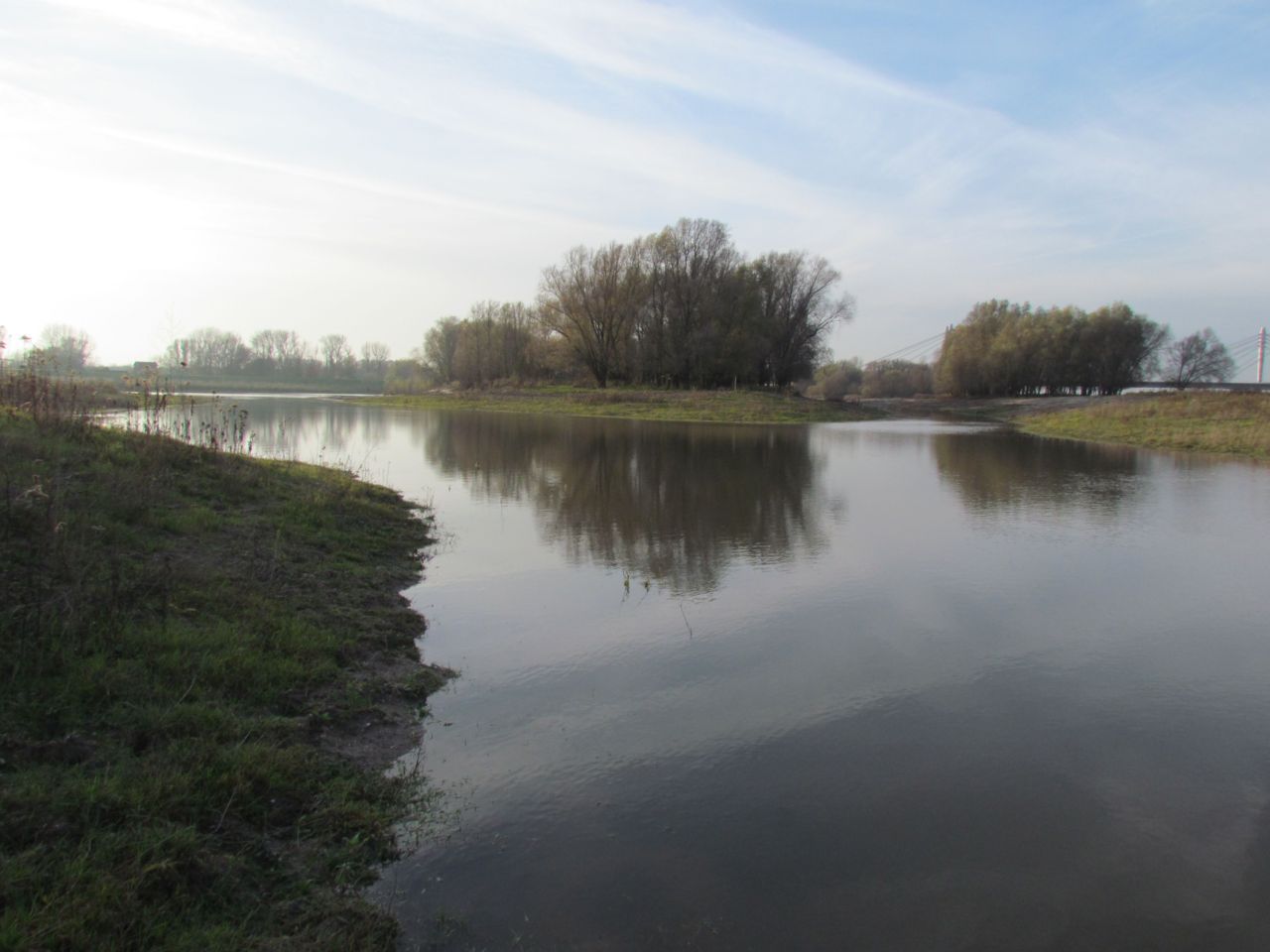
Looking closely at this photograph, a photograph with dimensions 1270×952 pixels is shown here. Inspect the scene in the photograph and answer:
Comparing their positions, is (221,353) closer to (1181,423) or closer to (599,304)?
(599,304)

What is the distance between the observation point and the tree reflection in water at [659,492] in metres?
11.7

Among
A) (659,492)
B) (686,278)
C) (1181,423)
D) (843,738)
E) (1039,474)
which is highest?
(686,278)

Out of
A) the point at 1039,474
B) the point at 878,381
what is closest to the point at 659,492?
the point at 1039,474

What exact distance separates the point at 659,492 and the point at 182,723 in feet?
43.4

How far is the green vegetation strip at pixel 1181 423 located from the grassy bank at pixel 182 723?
3498 centimetres

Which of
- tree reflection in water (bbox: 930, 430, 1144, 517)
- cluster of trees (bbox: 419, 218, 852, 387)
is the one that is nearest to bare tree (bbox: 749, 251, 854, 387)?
cluster of trees (bbox: 419, 218, 852, 387)

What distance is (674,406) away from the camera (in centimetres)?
5244

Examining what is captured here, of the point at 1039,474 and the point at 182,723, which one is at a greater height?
the point at 1039,474

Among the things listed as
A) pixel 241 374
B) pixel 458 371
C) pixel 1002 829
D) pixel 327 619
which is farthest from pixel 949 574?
pixel 241 374

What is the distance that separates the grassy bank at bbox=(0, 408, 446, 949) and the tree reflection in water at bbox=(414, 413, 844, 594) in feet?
13.8

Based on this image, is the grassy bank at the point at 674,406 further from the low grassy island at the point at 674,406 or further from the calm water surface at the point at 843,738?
the calm water surface at the point at 843,738

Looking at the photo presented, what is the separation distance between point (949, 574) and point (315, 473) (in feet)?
38.8

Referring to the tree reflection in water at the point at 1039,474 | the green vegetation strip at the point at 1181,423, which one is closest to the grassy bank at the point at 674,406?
the green vegetation strip at the point at 1181,423

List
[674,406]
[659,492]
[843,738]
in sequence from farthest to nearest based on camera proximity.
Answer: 1. [674,406]
2. [659,492]
3. [843,738]
